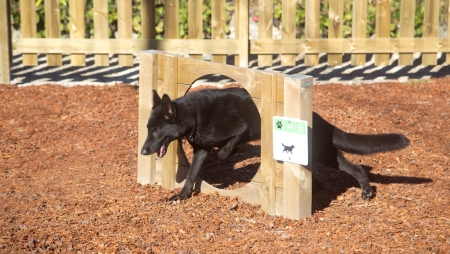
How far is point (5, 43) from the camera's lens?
932cm

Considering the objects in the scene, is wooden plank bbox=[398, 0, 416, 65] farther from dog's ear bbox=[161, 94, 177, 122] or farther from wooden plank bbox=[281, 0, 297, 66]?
dog's ear bbox=[161, 94, 177, 122]

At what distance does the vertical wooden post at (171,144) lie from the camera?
606 cm

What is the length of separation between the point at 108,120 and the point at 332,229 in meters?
3.51

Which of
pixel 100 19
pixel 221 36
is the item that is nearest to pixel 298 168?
pixel 221 36

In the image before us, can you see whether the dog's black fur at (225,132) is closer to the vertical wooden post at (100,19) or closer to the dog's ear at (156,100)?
the dog's ear at (156,100)

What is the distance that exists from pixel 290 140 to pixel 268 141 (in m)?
0.27

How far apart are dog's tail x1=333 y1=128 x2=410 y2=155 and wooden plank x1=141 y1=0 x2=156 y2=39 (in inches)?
170

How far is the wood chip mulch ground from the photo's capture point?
5.00m

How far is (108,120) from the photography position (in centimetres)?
793

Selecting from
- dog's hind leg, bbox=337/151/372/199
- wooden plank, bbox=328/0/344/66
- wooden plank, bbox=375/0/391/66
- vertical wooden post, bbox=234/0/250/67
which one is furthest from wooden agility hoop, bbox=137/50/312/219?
wooden plank, bbox=375/0/391/66

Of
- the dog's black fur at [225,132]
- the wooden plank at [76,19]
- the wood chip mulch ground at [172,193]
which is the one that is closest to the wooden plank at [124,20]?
the wooden plank at [76,19]

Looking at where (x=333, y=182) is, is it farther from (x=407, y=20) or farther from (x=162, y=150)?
(x=407, y=20)

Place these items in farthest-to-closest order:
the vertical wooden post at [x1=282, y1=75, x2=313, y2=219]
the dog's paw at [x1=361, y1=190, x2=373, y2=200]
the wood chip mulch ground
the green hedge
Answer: the green hedge < the dog's paw at [x1=361, y1=190, x2=373, y2=200] < the vertical wooden post at [x1=282, y1=75, x2=313, y2=219] < the wood chip mulch ground

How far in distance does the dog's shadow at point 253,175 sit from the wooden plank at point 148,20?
2.73 m
